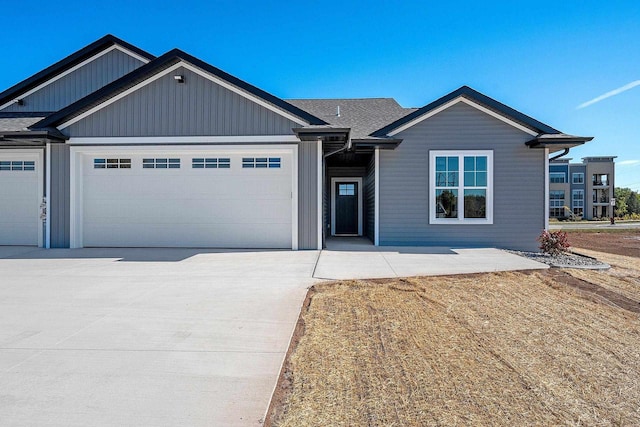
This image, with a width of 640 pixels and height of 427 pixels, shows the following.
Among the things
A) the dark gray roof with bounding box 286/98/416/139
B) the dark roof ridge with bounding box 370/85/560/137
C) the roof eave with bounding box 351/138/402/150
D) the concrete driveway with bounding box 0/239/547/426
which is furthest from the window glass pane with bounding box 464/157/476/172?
the concrete driveway with bounding box 0/239/547/426

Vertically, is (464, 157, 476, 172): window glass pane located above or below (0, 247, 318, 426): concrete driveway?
above

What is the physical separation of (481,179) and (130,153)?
983 cm

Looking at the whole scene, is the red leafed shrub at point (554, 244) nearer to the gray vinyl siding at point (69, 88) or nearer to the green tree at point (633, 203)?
the gray vinyl siding at point (69, 88)

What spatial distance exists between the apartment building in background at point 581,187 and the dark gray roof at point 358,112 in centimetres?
4453

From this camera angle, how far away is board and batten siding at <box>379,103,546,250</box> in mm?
9492

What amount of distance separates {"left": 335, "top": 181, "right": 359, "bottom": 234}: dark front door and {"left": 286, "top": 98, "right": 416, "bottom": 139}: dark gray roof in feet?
9.87

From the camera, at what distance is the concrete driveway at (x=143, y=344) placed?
2158 mm

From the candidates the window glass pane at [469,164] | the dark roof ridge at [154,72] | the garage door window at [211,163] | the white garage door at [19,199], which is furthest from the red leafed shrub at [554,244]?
the white garage door at [19,199]

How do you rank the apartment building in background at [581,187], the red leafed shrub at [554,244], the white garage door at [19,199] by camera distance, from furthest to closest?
the apartment building in background at [581,187], the white garage door at [19,199], the red leafed shrub at [554,244]

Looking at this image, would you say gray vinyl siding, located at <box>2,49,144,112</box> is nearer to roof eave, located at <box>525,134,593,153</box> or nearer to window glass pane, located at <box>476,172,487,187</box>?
window glass pane, located at <box>476,172,487,187</box>

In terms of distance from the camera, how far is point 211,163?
946 centimetres

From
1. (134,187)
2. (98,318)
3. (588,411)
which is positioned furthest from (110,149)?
(588,411)

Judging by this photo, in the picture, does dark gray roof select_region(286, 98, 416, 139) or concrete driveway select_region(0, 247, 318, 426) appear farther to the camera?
dark gray roof select_region(286, 98, 416, 139)

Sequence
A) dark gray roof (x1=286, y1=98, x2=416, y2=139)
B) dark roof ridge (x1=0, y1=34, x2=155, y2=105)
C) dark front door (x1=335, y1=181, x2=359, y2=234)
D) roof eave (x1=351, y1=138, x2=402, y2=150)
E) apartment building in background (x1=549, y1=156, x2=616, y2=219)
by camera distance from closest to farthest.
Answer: roof eave (x1=351, y1=138, x2=402, y2=150)
dark gray roof (x1=286, y1=98, x2=416, y2=139)
dark roof ridge (x1=0, y1=34, x2=155, y2=105)
dark front door (x1=335, y1=181, x2=359, y2=234)
apartment building in background (x1=549, y1=156, x2=616, y2=219)
